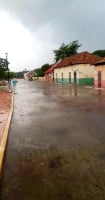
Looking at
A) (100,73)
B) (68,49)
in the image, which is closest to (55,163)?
(100,73)

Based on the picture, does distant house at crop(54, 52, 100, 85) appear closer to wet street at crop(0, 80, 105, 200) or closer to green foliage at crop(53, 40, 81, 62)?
green foliage at crop(53, 40, 81, 62)

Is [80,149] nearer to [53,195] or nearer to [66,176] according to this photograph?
[66,176]

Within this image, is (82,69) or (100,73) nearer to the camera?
(100,73)

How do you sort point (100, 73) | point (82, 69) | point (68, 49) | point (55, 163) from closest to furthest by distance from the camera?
point (55, 163) < point (100, 73) < point (82, 69) < point (68, 49)

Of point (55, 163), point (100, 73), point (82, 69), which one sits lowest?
point (55, 163)

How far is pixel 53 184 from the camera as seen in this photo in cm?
552

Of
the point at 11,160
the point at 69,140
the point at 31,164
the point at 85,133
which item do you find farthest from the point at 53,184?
the point at 85,133

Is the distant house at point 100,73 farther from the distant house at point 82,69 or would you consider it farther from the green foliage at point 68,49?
the green foliage at point 68,49

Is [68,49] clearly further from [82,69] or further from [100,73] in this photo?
[100,73]

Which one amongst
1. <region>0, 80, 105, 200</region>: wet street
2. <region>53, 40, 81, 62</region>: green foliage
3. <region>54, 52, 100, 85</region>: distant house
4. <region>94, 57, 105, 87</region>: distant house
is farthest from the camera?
<region>53, 40, 81, 62</region>: green foliage

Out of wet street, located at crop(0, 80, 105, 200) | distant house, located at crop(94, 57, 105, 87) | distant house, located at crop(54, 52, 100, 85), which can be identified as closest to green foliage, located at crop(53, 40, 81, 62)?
distant house, located at crop(54, 52, 100, 85)

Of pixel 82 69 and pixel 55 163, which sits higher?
pixel 82 69

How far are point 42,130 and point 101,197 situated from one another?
6099 millimetres

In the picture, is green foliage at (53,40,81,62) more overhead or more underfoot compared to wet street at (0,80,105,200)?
more overhead
